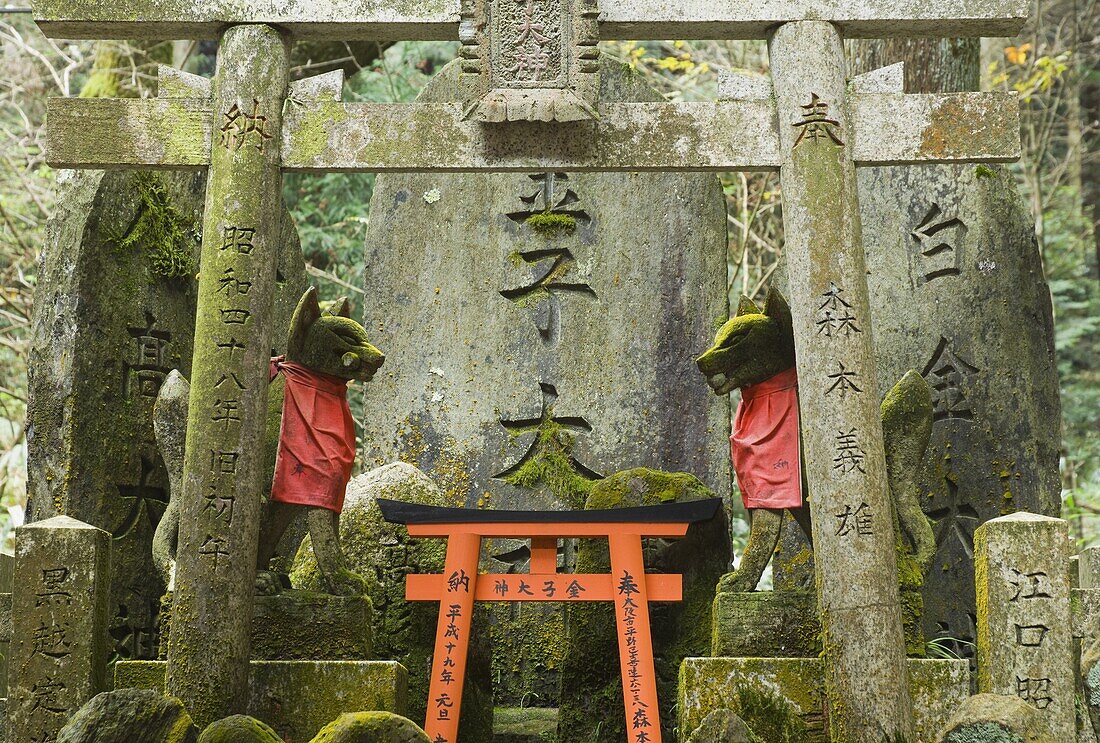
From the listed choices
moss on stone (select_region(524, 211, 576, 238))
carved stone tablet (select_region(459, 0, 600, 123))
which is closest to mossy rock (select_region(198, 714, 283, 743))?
carved stone tablet (select_region(459, 0, 600, 123))

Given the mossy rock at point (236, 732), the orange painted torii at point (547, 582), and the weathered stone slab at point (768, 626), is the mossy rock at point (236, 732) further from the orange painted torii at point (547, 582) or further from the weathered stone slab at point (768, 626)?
the weathered stone slab at point (768, 626)

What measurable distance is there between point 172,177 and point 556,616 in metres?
3.73

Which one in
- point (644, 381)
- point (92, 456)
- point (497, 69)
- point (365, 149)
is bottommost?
point (92, 456)

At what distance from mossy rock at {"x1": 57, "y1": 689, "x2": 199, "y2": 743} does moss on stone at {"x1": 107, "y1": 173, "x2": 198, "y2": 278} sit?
342cm

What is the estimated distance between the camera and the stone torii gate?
567 cm

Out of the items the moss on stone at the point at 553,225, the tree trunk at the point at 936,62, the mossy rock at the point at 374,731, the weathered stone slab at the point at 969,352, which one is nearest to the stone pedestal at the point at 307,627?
the mossy rock at the point at 374,731

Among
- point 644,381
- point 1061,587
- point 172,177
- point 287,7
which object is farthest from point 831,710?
point 172,177

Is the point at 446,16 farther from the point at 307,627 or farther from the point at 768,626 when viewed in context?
the point at 768,626

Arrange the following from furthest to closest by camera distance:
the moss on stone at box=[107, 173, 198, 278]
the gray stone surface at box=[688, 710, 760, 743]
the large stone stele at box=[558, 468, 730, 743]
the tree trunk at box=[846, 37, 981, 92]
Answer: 1. the tree trunk at box=[846, 37, 981, 92]
2. the moss on stone at box=[107, 173, 198, 278]
3. the large stone stele at box=[558, 468, 730, 743]
4. the gray stone surface at box=[688, 710, 760, 743]

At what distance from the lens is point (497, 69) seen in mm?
5871

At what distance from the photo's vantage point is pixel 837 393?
5.54 metres

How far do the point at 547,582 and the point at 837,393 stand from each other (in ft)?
5.13

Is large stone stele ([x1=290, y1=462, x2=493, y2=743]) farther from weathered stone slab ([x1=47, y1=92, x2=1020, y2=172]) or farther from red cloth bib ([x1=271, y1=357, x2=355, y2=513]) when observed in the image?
weathered stone slab ([x1=47, y1=92, x2=1020, y2=172])

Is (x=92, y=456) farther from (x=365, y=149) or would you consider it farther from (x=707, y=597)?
(x=707, y=597)
